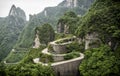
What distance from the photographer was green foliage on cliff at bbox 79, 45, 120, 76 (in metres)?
24.8

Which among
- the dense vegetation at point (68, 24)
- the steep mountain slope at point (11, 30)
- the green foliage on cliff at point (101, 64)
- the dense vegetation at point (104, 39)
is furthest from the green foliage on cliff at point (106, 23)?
the steep mountain slope at point (11, 30)

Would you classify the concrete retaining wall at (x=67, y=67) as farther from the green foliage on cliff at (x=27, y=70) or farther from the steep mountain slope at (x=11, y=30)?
the steep mountain slope at (x=11, y=30)

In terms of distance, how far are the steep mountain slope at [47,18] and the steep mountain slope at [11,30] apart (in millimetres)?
5349

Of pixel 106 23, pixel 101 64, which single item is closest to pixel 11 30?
pixel 106 23

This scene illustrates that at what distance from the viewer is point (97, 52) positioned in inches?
1137

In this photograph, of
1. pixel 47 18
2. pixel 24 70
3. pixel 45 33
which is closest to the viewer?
pixel 24 70

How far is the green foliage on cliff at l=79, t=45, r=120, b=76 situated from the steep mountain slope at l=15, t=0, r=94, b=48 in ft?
181

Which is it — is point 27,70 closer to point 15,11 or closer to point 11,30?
point 11,30

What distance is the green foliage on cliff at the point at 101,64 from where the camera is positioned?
24.8 metres

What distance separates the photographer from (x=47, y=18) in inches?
4577

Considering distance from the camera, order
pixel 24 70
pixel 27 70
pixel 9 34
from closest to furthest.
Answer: pixel 24 70 → pixel 27 70 → pixel 9 34

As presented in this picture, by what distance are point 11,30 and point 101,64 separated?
93.1 m

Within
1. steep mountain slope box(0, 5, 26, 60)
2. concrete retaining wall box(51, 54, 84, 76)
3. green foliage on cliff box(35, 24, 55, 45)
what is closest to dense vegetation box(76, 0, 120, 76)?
concrete retaining wall box(51, 54, 84, 76)

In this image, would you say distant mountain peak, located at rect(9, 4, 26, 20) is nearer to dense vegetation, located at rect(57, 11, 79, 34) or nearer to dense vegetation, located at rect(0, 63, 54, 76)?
dense vegetation, located at rect(57, 11, 79, 34)
